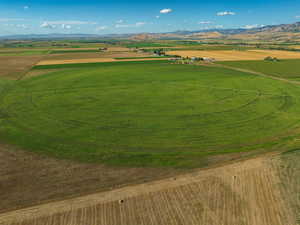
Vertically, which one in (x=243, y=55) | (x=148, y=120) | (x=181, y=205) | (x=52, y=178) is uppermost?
(x=243, y=55)

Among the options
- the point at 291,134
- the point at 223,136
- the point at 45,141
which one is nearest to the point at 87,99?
the point at 45,141

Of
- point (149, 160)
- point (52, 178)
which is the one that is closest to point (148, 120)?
point (149, 160)

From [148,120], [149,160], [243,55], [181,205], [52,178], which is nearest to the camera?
[181,205]

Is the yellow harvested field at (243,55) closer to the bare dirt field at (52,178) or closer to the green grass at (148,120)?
the green grass at (148,120)

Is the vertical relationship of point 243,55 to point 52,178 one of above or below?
above

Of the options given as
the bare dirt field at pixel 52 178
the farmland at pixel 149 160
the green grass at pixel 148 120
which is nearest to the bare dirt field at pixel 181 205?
the farmland at pixel 149 160

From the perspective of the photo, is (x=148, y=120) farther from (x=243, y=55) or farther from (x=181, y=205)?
(x=243, y=55)

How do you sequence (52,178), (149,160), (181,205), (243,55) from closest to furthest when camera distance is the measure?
1. (181,205)
2. (52,178)
3. (149,160)
4. (243,55)

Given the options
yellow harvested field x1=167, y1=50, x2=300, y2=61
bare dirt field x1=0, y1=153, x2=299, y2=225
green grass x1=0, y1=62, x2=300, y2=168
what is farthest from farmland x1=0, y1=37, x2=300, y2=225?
yellow harvested field x1=167, y1=50, x2=300, y2=61
